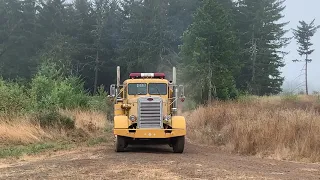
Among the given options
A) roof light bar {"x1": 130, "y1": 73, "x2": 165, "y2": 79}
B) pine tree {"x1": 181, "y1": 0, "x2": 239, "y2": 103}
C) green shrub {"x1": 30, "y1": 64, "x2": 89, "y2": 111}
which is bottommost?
green shrub {"x1": 30, "y1": 64, "x2": 89, "y2": 111}

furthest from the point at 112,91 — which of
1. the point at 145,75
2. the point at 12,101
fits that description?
the point at 12,101

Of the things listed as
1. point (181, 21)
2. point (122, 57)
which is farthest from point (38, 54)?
point (181, 21)

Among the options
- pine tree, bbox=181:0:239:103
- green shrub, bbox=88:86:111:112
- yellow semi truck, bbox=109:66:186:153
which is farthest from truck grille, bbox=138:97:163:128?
pine tree, bbox=181:0:239:103

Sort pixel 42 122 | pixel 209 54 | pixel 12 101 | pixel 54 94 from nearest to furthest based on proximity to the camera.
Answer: pixel 42 122 → pixel 12 101 → pixel 54 94 → pixel 209 54

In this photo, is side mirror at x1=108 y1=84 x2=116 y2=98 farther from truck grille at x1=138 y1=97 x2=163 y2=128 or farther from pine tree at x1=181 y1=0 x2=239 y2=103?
pine tree at x1=181 y1=0 x2=239 y2=103

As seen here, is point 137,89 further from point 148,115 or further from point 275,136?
point 275,136

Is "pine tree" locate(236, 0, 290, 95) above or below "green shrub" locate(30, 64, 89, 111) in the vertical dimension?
above

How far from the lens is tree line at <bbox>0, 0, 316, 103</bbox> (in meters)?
53.2

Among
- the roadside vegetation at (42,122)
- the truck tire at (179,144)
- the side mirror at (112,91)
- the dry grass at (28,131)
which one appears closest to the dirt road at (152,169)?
the truck tire at (179,144)

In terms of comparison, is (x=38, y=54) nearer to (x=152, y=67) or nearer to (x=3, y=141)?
(x=152, y=67)

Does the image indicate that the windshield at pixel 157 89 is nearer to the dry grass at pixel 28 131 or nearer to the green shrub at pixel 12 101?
the dry grass at pixel 28 131

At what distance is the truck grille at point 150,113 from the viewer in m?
13.7

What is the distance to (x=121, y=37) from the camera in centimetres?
5934

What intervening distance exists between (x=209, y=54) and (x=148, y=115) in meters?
24.3
